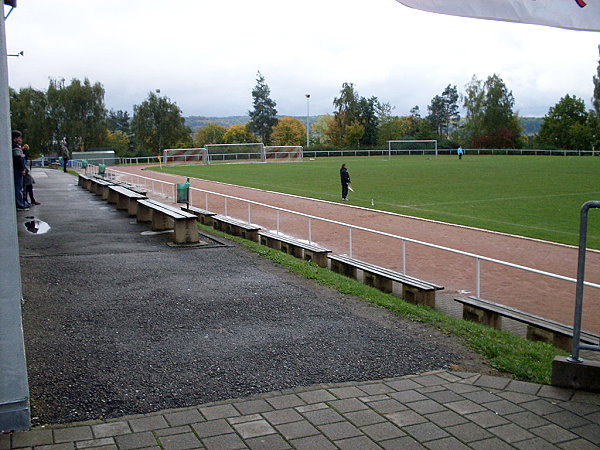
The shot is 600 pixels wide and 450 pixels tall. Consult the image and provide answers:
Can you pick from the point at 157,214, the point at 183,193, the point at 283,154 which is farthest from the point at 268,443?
the point at 283,154

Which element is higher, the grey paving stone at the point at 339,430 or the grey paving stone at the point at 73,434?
the grey paving stone at the point at 73,434

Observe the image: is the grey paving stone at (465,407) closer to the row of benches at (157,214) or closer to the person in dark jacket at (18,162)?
the row of benches at (157,214)

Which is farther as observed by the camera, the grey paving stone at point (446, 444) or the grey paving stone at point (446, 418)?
the grey paving stone at point (446, 418)

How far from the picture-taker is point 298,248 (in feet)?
42.4

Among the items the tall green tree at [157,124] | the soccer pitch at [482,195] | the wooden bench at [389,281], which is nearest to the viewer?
the wooden bench at [389,281]

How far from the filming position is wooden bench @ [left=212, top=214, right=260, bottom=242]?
Answer: 14859 millimetres

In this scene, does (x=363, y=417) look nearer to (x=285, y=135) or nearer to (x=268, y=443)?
(x=268, y=443)

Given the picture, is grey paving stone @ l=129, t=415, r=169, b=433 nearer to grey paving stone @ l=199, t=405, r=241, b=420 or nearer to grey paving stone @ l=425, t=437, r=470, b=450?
grey paving stone @ l=199, t=405, r=241, b=420

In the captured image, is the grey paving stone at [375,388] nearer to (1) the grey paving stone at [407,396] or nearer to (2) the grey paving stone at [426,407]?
(1) the grey paving stone at [407,396]

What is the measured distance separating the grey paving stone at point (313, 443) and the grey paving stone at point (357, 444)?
6 centimetres

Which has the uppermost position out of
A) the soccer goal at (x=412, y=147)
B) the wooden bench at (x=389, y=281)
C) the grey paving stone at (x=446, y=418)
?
the soccer goal at (x=412, y=147)

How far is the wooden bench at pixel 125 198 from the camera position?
17031 mm

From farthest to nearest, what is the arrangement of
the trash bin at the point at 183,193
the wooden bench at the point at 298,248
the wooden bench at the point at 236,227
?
the trash bin at the point at 183,193, the wooden bench at the point at 236,227, the wooden bench at the point at 298,248

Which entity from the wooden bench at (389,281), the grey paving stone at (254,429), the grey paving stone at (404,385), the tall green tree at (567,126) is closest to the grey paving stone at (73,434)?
the grey paving stone at (254,429)
